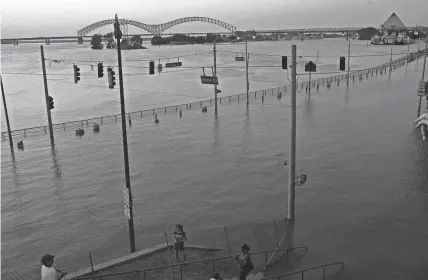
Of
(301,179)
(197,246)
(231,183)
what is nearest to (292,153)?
(301,179)

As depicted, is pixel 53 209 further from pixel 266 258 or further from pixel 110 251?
pixel 266 258

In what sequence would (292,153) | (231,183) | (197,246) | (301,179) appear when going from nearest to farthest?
(197,246) → (301,179) → (292,153) → (231,183)

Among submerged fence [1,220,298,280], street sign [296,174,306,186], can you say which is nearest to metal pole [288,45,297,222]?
street sign [296,174,306,186]

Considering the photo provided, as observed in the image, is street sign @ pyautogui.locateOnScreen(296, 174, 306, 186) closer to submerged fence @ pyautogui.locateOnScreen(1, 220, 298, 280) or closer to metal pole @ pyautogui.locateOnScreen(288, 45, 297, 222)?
metal pole @ pyautogui.locateOnScreen(288, 45, 297, 222)

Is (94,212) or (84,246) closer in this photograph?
(84,246)

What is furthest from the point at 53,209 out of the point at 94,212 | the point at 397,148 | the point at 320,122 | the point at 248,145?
the point at 320,122

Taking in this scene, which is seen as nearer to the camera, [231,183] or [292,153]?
[292,153]

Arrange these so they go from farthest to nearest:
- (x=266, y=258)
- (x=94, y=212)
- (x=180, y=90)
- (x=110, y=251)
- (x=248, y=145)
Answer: (x=180, y=90), (x=248, y=145), (x=94, y=212), (x=110, y=251), (x=266, y=258)

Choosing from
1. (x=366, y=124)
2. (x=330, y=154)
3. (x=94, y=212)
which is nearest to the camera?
(x=94, y=212)

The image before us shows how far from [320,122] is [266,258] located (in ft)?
81.3

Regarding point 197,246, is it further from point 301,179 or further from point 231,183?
point 231,183

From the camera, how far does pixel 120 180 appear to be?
21219 millimetres

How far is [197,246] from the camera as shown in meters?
13.0

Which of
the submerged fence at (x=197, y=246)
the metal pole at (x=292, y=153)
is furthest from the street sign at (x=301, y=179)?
the submerged fence at (x=197, y=246)
